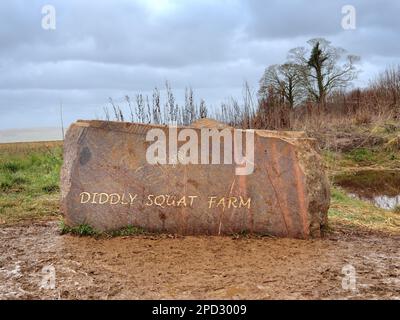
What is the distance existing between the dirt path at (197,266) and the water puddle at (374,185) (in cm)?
421

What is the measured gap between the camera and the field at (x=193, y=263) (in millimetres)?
3949

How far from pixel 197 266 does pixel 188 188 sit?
3.54 feet

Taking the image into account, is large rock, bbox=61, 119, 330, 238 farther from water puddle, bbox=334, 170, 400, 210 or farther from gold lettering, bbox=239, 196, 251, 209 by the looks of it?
water puddle, bbox=334, 170, 400, 210

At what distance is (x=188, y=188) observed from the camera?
5371 millimetres

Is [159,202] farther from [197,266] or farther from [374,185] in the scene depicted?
[374,185]

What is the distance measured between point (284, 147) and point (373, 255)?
1320 millimetres

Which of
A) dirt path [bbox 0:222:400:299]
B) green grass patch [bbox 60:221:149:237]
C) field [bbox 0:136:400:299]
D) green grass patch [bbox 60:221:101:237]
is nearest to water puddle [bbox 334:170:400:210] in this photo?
field [bbox 0:136:400:299]

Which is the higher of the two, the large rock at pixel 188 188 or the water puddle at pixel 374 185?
the large rock at pixel 188 188

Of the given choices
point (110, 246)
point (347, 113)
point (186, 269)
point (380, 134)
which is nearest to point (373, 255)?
point (186, 269)

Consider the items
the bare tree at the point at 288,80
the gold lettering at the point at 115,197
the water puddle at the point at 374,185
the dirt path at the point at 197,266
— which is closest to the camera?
the dirt path at the point at 197,266

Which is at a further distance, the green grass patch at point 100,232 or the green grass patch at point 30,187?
the green grass patch at point 30,187

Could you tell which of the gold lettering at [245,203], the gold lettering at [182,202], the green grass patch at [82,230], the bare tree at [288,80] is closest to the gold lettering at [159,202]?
the gold lettering at [182,202]

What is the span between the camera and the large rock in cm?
532

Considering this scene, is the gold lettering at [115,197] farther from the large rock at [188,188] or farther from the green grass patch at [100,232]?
the green grass patch at [100,232]
